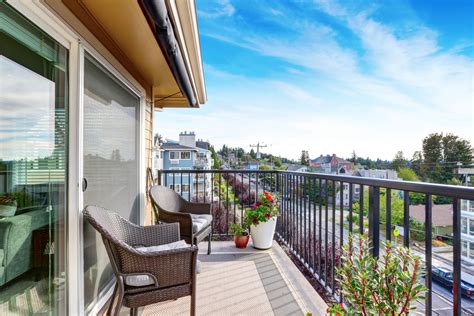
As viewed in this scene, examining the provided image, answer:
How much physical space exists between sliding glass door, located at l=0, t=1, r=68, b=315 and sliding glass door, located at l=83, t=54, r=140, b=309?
28 cm

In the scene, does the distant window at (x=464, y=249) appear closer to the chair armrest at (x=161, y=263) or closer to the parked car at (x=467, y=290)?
the parked car at (x=467, y=290)

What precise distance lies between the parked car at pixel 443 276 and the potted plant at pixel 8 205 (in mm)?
1913

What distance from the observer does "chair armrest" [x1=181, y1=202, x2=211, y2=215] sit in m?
3.42

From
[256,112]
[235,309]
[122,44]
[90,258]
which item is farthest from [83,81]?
[256,112]

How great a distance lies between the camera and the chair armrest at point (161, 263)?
5.26 ft

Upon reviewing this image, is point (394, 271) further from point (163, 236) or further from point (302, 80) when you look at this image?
point (302, 80)

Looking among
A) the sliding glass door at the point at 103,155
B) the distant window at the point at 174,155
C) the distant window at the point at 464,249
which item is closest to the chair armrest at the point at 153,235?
the sliding glass door at the point at 103,155

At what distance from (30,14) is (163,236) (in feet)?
5.41

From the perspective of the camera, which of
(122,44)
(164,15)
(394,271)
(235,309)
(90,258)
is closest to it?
(394,271)

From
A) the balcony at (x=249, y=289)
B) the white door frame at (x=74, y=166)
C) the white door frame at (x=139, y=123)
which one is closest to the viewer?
the white door frame at (x=74, y=166)

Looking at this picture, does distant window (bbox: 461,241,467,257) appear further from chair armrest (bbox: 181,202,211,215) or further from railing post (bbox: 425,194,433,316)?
chair armrest (bbox: 181,202,211,215)

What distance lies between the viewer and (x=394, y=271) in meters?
1.18

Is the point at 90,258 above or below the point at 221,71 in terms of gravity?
below

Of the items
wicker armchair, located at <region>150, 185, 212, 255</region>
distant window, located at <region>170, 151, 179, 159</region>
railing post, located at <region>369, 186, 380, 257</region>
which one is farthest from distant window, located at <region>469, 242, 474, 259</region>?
distant window, located at <region>170, 151, 179, 159</region>
